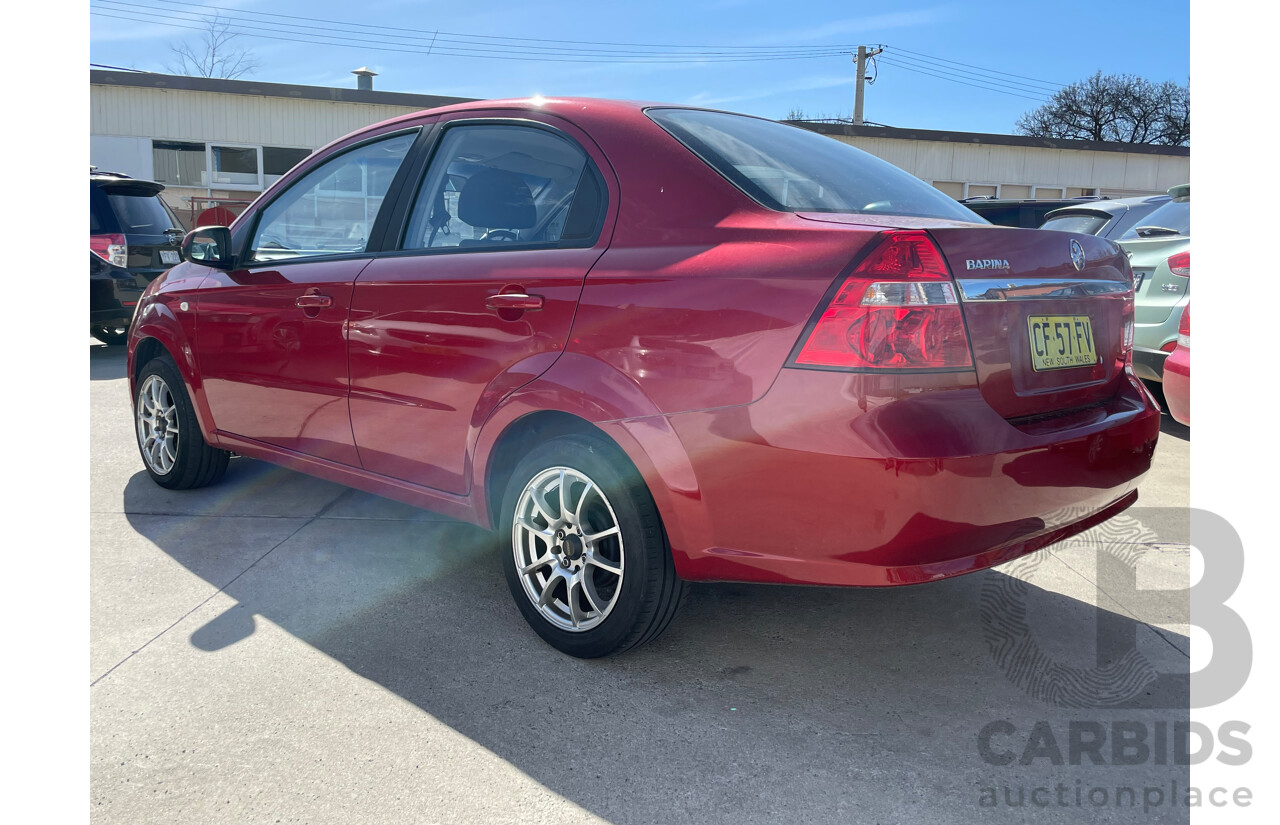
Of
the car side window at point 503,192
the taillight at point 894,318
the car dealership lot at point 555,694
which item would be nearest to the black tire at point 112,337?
the car dealership lot at point 555,694

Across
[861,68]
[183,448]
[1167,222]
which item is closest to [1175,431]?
[1167,222]

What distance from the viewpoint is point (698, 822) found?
2.01 m

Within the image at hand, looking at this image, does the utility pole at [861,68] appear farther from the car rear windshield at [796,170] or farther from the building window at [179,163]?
the car rear windshield at [796,170]

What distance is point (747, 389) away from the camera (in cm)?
223

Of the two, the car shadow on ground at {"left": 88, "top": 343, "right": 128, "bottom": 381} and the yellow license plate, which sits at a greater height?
the car shadow on ground at {"left": 88, "top": 343, "right": 128, "bottom": 381}

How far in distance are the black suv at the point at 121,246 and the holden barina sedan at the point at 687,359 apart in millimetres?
6749

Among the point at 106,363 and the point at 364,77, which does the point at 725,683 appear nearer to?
the point at 106,363

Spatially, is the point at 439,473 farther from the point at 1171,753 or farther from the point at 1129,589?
the point at 1129,589

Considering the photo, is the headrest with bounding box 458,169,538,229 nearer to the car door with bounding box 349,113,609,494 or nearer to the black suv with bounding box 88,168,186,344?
the car door with bounding box 349,113,609,494

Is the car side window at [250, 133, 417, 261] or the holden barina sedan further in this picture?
the car side window at [250, 133, 417, 261]

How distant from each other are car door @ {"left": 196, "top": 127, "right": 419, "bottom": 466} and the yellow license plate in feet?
7.28

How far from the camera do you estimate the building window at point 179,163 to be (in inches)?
771

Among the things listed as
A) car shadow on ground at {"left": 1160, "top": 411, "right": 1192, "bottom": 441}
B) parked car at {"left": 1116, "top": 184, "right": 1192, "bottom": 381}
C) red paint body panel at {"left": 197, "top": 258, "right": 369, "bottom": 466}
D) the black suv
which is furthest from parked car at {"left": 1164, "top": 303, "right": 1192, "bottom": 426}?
the black suv

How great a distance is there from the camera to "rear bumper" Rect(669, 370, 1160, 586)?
2.10 meters
